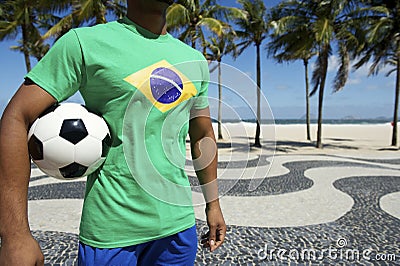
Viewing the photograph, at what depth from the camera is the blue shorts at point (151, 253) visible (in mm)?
1083

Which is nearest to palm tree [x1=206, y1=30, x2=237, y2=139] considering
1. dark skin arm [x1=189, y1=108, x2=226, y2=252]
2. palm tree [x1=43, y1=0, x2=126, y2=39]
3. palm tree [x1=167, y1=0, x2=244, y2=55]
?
palm tree [x1=167, y1=0, x2=244, y2=55]

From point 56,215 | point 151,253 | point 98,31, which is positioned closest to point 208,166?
point 151,253

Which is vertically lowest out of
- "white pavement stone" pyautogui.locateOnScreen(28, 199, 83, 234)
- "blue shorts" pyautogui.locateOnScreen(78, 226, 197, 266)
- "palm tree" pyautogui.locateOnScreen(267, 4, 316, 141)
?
"white pavement stone" pyautogui.locateOnScreen(28, 199, 83, 234)

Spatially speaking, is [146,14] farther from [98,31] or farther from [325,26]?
[325,26]

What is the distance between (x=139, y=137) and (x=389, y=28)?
17627 millimetres

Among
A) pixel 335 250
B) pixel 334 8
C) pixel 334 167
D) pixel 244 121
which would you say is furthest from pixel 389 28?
pixel 244 121

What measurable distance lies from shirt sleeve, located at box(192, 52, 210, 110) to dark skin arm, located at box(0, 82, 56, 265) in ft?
2.15

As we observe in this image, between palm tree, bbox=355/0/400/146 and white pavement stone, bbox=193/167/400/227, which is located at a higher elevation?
palm tree, bbox=355/0/400/146

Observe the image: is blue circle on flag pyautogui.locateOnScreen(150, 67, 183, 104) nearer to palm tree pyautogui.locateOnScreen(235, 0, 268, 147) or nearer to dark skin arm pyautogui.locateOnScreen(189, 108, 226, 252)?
dark skin arm pyautogui.locateOnScreen(189, 108, 226, 252)

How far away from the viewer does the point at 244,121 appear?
4.24 ft

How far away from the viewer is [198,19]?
1420 centimetres

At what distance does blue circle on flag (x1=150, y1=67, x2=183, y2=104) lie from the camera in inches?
42.4

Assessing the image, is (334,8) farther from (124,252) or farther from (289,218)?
(124,252)

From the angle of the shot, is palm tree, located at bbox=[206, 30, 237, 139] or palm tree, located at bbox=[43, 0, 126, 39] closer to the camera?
palm tree, located at bbox=[43, 0, 126, 39]
